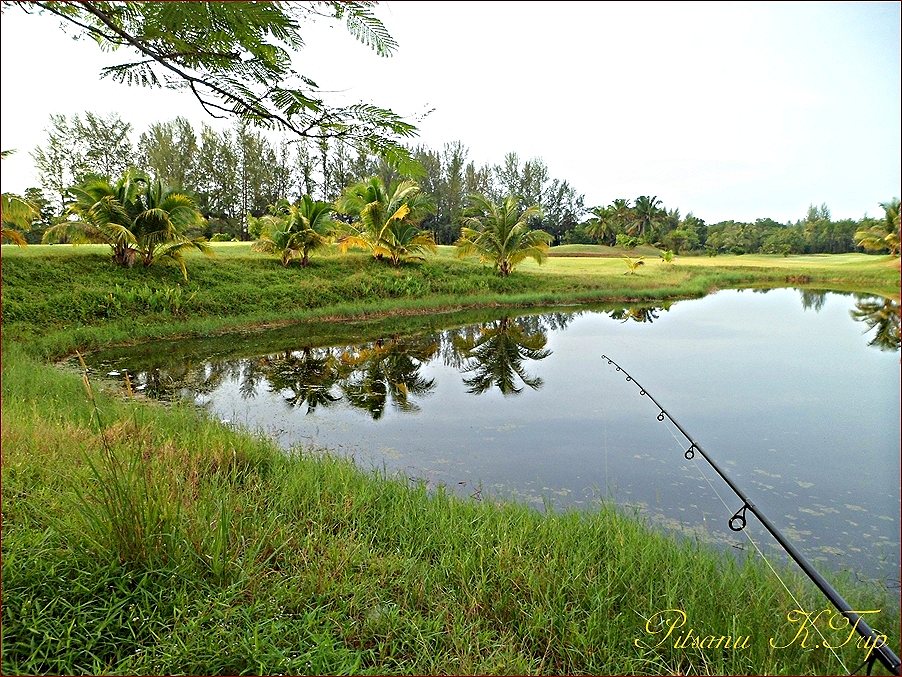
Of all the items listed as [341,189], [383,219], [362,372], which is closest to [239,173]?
[341,189]

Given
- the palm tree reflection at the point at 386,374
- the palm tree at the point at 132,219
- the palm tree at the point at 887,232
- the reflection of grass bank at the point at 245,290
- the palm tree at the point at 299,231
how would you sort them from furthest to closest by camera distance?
the palm tree at the point at 299,231
the palm tree at the point at 132,219
the reflection of grass bank at the point at 245,290
the palm tree reflection at the point at 386,374
the palm tree at the point at 887,232

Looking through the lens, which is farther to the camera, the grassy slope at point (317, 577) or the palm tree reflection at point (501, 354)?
the palm tree reflection at point (501, 354)

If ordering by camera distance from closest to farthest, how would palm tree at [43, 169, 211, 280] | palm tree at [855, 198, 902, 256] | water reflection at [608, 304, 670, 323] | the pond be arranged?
1. palm tree at [855, 198, 902, 256]
2. the pond
3. palm tree at [43, 169, 211, 280]
4. water reflection at [608, 304, 670, 323]

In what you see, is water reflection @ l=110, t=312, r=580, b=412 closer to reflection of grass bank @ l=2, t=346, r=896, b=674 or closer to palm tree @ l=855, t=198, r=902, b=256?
reflection of grass bank @ l=2, t=346, r=896, b=674

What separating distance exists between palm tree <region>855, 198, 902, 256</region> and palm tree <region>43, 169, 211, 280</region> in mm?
12739

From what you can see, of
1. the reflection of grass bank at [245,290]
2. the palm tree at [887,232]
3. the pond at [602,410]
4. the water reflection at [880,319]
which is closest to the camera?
the palm tree at [887,232]

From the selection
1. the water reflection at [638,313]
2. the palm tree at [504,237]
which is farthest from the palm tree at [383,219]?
the water reflection at [638,313]

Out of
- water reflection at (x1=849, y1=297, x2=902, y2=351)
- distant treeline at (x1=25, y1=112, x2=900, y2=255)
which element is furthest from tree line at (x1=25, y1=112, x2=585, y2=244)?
water reflection at (x1=849, y1=297, x2=902, y2=351)

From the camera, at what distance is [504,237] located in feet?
60.8

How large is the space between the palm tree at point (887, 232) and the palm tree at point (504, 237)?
1630 cm

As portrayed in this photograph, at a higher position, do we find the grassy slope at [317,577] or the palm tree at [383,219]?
the palm tree at [383,219]

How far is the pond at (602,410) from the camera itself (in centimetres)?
371

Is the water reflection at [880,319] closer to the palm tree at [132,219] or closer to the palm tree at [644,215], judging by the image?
the palm tree at [132,219]

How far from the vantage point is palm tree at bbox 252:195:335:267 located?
14.9 m
